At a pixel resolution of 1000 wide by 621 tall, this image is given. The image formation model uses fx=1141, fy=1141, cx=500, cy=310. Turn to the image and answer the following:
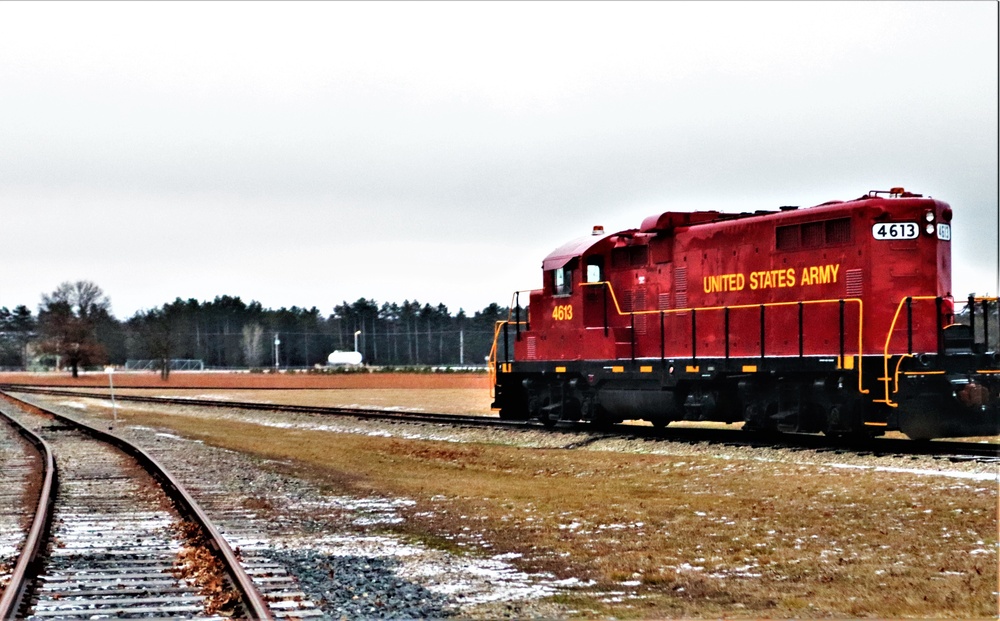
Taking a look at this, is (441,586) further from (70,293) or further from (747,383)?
(70,293)

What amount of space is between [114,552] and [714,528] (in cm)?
570

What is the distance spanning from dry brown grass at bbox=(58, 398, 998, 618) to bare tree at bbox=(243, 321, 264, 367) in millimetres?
134113

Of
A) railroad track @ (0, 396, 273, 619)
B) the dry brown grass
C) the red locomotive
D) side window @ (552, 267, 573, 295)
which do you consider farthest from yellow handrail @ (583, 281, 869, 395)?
railroad track @ (0, 396, 273, 619)

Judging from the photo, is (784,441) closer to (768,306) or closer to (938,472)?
(768,306)

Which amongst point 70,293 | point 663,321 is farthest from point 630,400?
point 70,293

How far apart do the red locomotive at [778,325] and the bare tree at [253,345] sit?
129303 mm

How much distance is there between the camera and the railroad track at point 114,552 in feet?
25.9

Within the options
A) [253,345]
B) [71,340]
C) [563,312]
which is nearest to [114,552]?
[563,312]

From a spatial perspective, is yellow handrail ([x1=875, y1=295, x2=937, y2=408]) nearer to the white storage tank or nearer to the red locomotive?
the red locomotive

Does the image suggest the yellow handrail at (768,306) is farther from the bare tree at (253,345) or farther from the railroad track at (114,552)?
the bare tree at (253,345)

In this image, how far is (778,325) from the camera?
19.4 m

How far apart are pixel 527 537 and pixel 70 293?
139536mm

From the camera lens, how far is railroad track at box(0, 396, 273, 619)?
7895 mm

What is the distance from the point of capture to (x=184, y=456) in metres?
21.1
